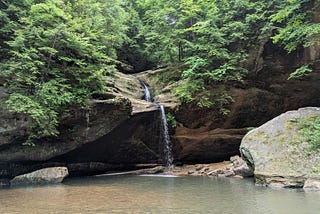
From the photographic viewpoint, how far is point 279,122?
449 inches

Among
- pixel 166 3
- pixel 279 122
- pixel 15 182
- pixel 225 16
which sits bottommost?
pixel 15 182

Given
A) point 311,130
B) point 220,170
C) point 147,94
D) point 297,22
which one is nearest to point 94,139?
point 147,94

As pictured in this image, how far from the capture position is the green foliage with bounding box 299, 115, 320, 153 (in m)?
9.90

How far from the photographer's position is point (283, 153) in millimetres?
10055

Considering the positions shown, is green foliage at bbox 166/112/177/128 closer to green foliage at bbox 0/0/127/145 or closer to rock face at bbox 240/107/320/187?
green foliage at bbox 0/0/127/145

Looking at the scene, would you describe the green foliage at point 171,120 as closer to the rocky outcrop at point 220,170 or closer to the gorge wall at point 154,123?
the gorge wall at point 154,123

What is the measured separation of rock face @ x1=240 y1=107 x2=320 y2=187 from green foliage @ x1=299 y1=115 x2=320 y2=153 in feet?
0.29

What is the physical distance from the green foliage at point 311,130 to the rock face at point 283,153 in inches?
3.5

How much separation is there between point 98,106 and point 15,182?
4588 millimetres

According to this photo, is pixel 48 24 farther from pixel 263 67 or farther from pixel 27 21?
pixel 263 67

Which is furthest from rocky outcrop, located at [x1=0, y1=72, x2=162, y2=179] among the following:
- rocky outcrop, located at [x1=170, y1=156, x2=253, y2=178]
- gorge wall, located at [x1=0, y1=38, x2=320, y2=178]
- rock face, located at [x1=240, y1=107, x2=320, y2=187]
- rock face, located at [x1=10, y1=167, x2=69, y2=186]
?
rock face, located at [x1=240, y1=107, x2=320, y2=187]

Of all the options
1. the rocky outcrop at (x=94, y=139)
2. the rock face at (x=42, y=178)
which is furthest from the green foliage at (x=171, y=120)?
the rock face at (x=42, y=178)

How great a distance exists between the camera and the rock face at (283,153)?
922 cm

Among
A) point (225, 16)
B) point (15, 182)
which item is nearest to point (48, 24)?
point (15, 182)
